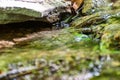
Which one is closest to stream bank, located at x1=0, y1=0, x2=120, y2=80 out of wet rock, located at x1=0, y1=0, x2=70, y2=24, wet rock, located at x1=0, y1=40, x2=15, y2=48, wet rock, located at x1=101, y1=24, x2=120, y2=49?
wet rock, located at x1=101, y1=24, x2=120, y2=49

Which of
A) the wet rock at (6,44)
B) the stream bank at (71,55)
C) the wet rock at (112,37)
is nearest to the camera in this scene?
the stream bank at (71,55)

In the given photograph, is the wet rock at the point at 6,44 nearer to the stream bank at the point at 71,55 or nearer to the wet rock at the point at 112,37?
the stream bank at the point at 71,55

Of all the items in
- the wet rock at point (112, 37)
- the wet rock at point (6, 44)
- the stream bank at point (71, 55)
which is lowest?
the wet rock at point (6, 44)

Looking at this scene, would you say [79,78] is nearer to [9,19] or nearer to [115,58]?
[115,58]

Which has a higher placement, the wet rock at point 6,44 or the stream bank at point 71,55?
the stream bank at point 71,55

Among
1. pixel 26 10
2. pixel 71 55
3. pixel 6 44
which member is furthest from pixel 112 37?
pixel 26 10

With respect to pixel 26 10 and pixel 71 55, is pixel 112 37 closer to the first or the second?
pixel 71 55

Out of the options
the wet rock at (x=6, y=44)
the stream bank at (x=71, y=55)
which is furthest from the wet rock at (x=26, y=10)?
the wet rock at (x=6, y=44)

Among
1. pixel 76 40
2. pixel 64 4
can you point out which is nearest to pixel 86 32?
pixel 76 40

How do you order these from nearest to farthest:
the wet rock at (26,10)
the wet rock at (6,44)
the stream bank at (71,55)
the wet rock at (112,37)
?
the stream bank at (71,55)
the wet rock at (112,37)
the wet rock at (6,44)
the wet rock at (26,10)

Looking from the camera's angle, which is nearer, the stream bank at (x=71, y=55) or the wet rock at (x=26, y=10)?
the stream bank at (x=71, y=55)

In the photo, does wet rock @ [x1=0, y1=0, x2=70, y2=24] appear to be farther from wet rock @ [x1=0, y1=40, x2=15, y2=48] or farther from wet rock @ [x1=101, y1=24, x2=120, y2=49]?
wet rock @ [x1=101, y1=24, x2=120, y2=49]
